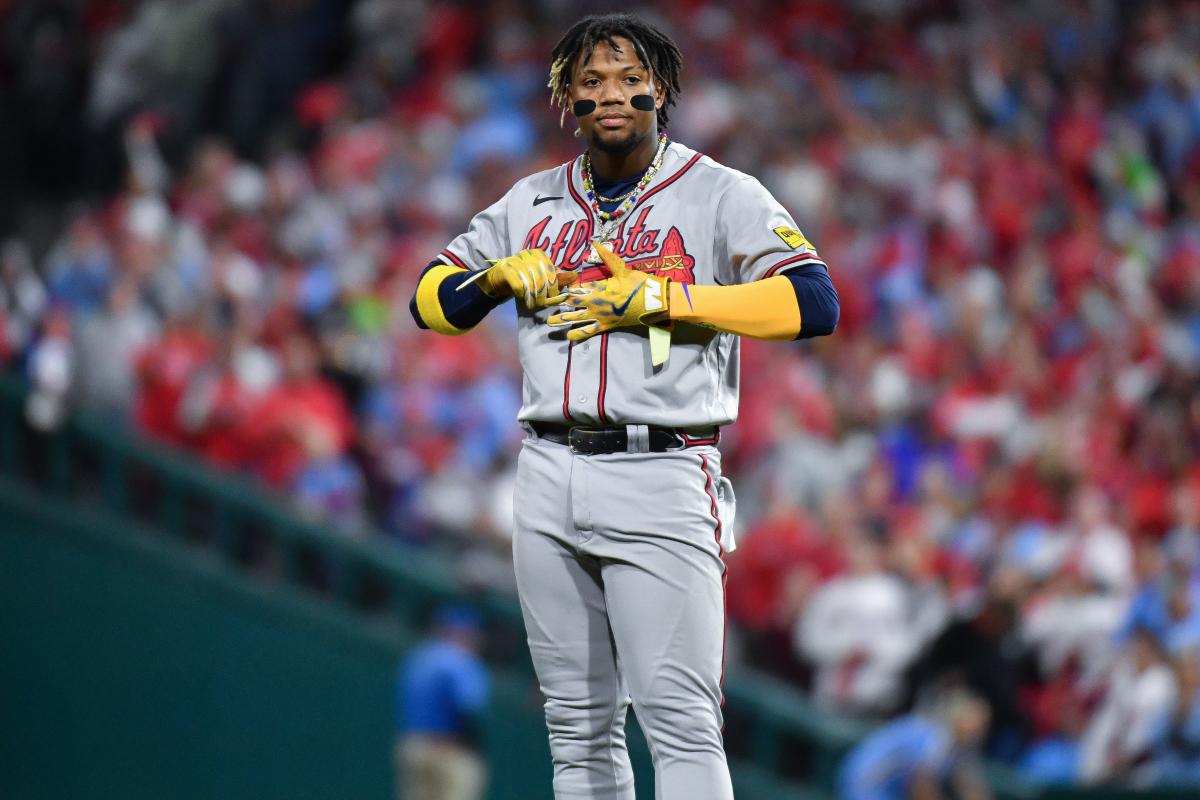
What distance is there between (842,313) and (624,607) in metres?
7.03

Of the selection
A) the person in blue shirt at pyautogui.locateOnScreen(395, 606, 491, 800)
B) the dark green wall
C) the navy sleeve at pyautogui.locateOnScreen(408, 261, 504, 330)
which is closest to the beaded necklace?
the navy sleeve at pyautogui.locateOnScreen(408, 261, 504, 330)

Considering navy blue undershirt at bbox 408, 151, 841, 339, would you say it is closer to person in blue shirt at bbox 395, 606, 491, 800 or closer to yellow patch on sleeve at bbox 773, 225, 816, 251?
yellow patch on sleeve at bbox 773, 225, 816, 251

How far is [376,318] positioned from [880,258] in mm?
2823

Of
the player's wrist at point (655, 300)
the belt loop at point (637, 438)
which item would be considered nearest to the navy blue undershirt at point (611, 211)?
the player's wrist at point (655, 300)

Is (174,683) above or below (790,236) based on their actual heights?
below

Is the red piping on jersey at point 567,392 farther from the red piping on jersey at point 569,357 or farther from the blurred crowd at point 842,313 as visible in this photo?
the blurred crowd at point 842,313

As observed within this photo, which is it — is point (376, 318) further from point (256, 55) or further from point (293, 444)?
point (256, 55)

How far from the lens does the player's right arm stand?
10.7 ft

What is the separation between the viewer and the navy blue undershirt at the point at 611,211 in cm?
319

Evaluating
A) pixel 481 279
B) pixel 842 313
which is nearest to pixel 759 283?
pixel 481 279

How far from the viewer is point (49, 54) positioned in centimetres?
1199

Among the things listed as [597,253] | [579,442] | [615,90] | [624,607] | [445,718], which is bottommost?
[445,718]

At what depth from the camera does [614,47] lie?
331 centimetres

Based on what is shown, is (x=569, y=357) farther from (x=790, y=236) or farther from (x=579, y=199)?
(x=790, y=236)
